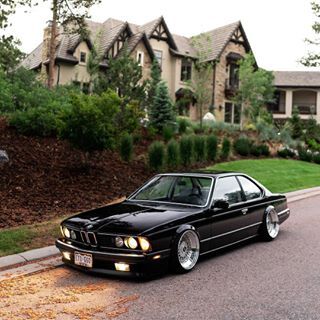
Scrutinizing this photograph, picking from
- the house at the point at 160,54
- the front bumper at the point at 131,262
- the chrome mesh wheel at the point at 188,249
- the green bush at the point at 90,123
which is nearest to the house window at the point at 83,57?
the house at the point at 160,54

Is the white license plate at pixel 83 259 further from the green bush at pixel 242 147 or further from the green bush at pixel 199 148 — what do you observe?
the green bush at pixel 242 147

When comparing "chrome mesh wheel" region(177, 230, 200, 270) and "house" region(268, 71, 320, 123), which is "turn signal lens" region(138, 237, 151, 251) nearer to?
"chrome mesh wheel" region(177, 230, 200, 270)

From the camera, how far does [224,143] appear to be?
1811 centimetres

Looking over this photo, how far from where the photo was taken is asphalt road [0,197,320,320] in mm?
4461

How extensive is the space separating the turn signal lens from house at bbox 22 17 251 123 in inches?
913

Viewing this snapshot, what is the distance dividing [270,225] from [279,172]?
10.1m

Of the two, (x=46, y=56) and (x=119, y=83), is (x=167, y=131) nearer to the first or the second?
(x=119, y=83)

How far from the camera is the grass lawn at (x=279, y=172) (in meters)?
15.1

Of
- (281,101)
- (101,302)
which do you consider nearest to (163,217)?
(101,302)

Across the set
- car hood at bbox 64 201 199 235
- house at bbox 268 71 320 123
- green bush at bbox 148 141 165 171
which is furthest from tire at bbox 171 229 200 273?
house at bbox 268 71 320 123

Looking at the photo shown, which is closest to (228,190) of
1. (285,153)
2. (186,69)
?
(285,153)

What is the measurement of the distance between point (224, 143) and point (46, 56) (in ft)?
57.5

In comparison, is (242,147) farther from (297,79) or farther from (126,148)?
(297,79)

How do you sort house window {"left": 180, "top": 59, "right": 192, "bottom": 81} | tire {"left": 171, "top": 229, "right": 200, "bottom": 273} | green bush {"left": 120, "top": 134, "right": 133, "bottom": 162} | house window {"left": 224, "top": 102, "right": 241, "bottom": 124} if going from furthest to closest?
house window {"left": 224, "top": 102, "right": 241, "bottom": 124}, house window {"left": 180, "top": 59, "right": 192, "bottom": 81}, green bush {"left": 120, "top": 134, "right": 133, "bottom": 162}, tire {"left": 171, "top": 229, "right": 200, "bottom": 273}
